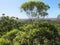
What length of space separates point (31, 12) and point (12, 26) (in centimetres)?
554

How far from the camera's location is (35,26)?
37.8 feet

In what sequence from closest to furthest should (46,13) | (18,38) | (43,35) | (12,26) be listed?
(43,35), (18,38), (12,26), (46,13)

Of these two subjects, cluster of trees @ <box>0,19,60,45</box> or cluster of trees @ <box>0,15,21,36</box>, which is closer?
cluster of trees @ <box>0,19,60,45</box>

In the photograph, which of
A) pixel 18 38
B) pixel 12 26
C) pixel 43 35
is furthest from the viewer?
pixel 12 26

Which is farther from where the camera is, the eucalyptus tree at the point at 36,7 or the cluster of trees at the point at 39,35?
the eucalyptus tree at the point at 36,7

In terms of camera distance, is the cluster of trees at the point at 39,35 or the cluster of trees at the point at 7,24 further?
the cluster of trees at the point at 7,24

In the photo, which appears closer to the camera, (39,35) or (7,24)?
(39,35)

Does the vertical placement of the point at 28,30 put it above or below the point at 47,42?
above

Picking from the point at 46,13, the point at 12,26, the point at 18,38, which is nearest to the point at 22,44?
the point at 18,38

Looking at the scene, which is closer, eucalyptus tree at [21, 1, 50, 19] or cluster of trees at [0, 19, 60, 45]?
cluster of trees at [0, 19, 60, 45]

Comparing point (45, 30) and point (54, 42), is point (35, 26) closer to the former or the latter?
point (45, 30)

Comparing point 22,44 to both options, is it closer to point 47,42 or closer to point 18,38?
A: point 18,38

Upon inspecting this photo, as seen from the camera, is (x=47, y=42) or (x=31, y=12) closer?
(x=47, y=42)

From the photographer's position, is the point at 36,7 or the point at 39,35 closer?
the point at 39,35
